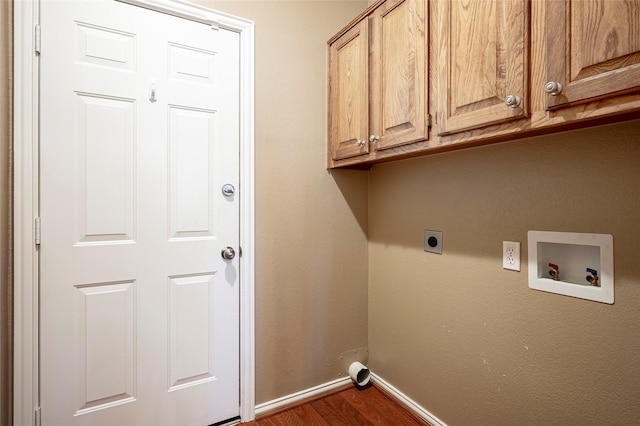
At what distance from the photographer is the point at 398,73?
1472 mm

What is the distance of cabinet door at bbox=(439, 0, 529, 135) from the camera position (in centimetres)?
101

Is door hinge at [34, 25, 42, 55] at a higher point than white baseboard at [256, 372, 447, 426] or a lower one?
higher

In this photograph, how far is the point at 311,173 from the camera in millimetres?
1953

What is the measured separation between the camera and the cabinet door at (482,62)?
3.32 feet

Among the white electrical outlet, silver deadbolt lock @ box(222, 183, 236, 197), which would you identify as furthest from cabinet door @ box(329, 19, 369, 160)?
the white electrical outlet

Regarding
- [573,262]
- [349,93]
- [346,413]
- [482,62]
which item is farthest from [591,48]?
[346,413]

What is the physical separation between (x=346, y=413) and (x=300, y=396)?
29 cm

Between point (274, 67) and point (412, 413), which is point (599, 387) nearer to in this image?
point (412, 413)

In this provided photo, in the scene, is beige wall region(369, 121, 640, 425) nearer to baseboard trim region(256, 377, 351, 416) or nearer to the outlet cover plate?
the outlet cover plate

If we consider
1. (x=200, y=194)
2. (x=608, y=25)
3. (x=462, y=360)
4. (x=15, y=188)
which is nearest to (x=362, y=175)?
(x=200, y=194)

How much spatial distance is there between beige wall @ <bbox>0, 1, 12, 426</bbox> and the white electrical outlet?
2.03 metres

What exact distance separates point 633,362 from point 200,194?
181 centimetres

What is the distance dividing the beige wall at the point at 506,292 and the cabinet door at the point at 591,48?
12.7 inches

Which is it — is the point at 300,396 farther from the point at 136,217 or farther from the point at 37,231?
the point at 37,231
